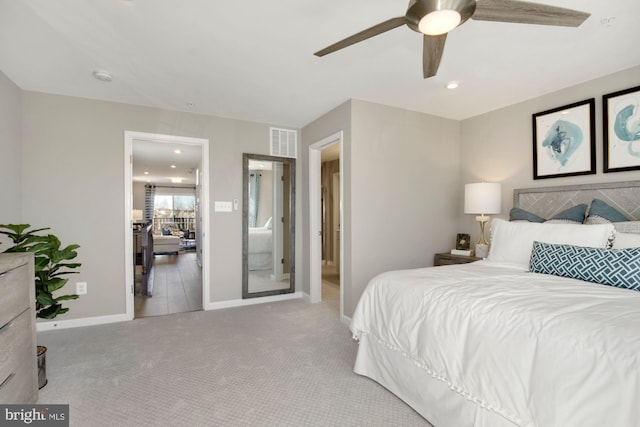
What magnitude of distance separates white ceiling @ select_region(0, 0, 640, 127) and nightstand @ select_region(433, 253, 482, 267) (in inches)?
70.6

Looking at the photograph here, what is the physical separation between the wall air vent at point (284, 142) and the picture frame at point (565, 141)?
295 cm

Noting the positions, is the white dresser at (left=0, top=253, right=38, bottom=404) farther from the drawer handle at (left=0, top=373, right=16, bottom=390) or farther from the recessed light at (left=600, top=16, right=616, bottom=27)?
the recessed light at (left=600, top=16, right=616, bottom=27)

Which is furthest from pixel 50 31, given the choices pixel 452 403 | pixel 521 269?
pixel 521 269

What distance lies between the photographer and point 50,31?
7.14ft

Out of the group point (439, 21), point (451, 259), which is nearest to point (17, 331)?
point (439, 21)

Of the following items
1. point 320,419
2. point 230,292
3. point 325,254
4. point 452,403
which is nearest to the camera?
point 452,403

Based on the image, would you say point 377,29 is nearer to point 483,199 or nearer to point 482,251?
point 483,199

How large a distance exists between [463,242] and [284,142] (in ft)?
9.11

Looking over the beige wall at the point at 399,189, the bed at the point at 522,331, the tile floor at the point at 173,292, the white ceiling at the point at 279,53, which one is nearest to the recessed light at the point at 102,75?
the white ceiling at the point at 279,53

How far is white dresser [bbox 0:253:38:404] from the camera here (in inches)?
63.3

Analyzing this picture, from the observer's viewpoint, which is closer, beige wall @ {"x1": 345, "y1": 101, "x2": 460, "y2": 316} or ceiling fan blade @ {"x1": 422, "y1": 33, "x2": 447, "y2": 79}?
ceiling fan blade @ {"x1": 422, "y1": 33, "x2": 447, "y2": 79}

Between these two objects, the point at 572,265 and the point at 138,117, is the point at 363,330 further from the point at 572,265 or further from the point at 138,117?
the point at 138,117

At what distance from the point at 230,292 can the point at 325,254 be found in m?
3.28

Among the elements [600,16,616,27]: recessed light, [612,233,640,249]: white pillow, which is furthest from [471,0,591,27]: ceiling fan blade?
[612,233,640,249]: white pillow
